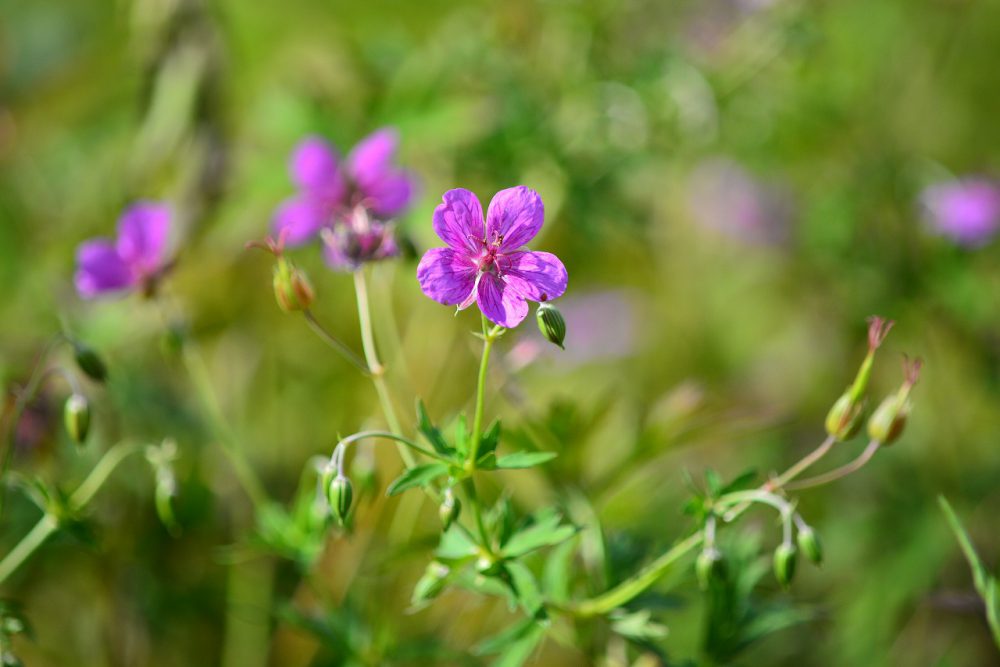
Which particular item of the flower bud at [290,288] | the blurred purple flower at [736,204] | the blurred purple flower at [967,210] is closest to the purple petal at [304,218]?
the flower bud at [290,288]

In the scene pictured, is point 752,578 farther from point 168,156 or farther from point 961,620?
point 168,156

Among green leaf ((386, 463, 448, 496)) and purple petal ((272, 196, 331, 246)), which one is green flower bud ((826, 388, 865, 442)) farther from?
purple petal ((272, 196, 331, 246))

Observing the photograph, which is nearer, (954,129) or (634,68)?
(634,68)

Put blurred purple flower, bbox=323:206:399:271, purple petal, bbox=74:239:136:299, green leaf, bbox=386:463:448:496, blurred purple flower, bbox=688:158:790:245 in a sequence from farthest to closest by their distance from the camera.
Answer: blurred purple flower, bbox=688:158:790:245
purple petal, bbox=74:239:136:299
blurred purple flower, bbox=323:206:399:271
green leaf, bbox=386:463:448:496

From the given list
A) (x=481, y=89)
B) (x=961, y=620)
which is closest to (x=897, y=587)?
(x=961, y=620)

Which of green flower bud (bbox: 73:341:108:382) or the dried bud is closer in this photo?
Answer: the dried bud

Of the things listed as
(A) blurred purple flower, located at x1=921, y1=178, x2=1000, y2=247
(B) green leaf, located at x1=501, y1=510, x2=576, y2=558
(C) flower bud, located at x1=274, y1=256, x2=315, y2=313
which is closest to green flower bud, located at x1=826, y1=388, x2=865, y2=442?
(B) green leaf, located at x1=501, y1=510, x2=576, y2=558

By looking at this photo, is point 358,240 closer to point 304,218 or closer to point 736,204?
point 304,218
